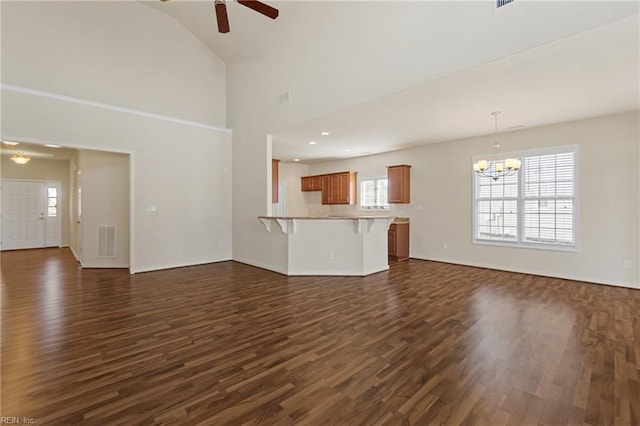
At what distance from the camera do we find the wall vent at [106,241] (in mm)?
6094

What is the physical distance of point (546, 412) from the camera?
1753 mm

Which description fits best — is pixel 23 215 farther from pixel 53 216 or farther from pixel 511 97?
pixel 511 97

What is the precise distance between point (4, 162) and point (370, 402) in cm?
1159

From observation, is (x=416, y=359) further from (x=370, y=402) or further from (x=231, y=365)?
(x=231, y=365)

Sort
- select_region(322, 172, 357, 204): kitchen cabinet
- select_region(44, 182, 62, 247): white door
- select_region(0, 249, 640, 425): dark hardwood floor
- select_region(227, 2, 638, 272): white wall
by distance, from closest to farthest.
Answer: select_region(0, 249, 640, 425): dark hardwood floor, select_region(227, 2, 638, 272): white wall, select_region(322, 172, 357, 204): kitchen cabinet, select_region(44, 182, 62, 247): white door

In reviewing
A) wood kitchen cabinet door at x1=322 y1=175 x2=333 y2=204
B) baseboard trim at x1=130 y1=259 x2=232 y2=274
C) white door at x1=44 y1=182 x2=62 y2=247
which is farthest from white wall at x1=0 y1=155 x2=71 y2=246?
wood kitchen cabinet door at x1=322 y1=175 x2=333 y2=204

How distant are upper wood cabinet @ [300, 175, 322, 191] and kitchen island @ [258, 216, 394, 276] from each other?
13.8 ft

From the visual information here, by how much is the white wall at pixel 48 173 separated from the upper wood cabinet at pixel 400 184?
982 centimetres

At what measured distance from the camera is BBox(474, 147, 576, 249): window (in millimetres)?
5082

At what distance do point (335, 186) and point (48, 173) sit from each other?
8.69 m

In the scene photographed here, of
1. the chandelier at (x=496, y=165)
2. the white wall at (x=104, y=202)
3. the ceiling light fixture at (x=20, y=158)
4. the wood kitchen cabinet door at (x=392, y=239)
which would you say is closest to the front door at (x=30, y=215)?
the ceiling light fixture at (x=20, y=158)

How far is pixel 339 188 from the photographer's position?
28.9 feet

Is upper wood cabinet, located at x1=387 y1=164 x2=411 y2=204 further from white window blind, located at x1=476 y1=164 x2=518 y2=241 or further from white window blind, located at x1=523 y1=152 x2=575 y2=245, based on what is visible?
white window blind, located at x1=523 y1=152 x2=575 y2=245

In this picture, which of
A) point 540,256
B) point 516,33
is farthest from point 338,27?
point 540,256
